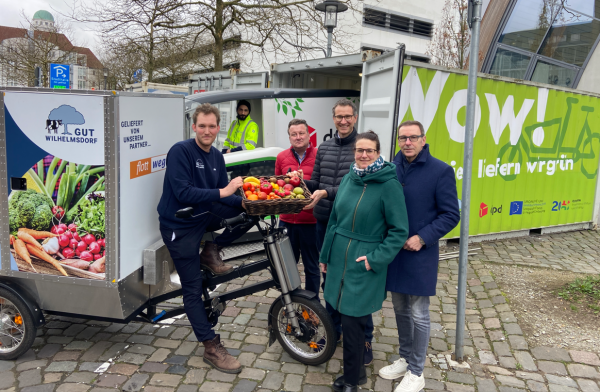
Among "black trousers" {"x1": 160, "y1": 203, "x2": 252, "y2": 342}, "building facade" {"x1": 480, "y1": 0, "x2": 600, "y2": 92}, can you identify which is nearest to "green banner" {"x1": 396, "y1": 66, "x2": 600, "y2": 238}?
"black trousers" {"x1": 160, "y1": 203, "x2": 252, "y2": 342}

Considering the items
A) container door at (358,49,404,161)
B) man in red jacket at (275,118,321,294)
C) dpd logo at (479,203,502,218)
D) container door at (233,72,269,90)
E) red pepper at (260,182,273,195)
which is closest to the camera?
red pepper at (260,182,273,195)

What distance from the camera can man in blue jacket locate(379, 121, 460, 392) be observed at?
300cm

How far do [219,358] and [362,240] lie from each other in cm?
147

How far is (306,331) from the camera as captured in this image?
3533 millimetres

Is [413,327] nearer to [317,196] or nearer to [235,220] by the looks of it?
[317,196]

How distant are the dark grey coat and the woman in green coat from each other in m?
0.58

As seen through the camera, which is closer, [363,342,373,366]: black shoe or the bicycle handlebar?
the bicycle handlebar

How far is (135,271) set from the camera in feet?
11.4

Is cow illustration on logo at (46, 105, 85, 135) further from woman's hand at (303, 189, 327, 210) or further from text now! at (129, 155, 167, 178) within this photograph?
woman's hand at (303, 189, 327, 210)

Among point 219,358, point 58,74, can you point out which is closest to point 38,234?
point 219,358

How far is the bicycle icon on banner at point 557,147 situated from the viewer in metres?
7.28

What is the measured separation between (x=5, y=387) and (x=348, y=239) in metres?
2.54

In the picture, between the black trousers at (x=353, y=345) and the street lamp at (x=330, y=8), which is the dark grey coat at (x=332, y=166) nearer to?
the black trousers at (x=353, y=345)

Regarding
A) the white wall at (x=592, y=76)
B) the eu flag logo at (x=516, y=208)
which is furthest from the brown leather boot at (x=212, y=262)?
the white wall at (x=592, y=76)
